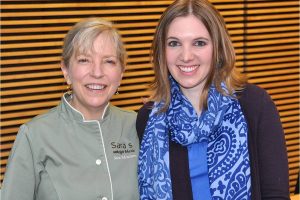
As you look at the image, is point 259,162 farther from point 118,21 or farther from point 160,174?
point 118,21

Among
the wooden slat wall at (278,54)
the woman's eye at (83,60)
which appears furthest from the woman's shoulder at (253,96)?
the wooden slat wall at (278,54)

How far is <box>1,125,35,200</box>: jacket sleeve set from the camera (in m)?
2.66

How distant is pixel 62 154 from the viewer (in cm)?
276

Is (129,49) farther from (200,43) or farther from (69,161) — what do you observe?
(69,161)

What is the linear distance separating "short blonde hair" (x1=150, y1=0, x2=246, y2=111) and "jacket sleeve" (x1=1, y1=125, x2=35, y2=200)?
81 cm

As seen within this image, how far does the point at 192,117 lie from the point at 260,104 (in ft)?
1.34

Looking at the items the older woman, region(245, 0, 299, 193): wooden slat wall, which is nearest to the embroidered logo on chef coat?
the older woman

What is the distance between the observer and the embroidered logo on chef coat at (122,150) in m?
2.92

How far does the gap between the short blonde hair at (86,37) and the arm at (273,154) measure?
811mm

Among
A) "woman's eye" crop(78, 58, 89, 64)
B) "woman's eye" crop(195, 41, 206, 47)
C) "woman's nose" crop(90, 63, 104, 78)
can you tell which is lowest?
"woman's nose" crop(90, 63, 104, 78)

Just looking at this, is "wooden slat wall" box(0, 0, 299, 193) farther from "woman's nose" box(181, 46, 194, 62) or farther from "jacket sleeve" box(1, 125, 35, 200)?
"jacket sleeve" box(1, 125, 35, 200)

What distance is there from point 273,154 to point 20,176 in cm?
124

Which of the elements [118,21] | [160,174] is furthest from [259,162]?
[118,21]

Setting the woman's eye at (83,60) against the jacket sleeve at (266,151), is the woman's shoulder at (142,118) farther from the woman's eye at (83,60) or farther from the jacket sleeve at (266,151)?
the jacket sleeve at (266,151)
